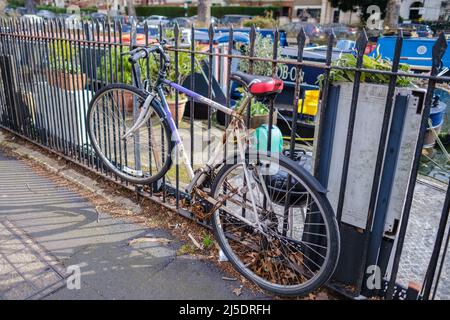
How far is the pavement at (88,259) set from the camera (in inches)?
103

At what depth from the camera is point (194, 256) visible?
3008 mm

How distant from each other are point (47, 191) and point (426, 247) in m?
3.62

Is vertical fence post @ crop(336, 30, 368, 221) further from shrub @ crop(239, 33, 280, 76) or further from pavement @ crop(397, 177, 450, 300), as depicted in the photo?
shrub @ crop(239, 33, 280, 76)

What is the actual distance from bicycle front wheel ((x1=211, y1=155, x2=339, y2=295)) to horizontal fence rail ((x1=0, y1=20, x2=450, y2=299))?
18 centimetres

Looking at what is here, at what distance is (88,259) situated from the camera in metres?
2.93

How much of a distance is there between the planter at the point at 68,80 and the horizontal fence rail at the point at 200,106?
0.04 feet

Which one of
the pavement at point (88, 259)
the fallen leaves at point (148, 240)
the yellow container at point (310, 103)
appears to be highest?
the yellow container at point (310, 103)

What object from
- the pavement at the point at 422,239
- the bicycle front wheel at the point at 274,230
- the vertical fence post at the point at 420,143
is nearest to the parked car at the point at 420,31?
the pavement at the point at 422,239

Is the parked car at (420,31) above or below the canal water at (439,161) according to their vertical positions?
above

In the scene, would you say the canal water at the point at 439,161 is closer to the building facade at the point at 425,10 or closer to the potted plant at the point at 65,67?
the potted plant at the point at 65,67

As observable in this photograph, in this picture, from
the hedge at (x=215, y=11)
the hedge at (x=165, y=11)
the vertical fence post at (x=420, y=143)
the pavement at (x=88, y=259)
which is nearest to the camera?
the vertical fence post at (x=420, y=143)
